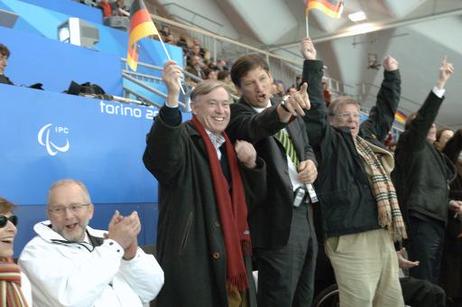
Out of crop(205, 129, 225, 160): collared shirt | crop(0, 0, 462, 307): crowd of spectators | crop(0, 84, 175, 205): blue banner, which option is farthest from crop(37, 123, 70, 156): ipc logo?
crop(205, 129, 225, 160): collared shirt

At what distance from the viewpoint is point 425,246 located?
3.59 meters

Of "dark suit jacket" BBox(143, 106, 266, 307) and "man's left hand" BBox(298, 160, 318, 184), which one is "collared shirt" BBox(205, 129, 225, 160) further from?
"man's left hand" BBox(298, 160, 318, 184)

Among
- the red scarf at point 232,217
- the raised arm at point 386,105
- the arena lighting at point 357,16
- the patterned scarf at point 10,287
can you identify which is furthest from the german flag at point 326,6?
the arena lighting at point 357,16

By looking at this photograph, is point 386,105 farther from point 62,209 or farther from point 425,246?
point 62,209

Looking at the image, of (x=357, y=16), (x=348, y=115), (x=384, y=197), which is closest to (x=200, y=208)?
(x=384, y=197)

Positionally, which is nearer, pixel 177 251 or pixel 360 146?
pixel 177 251

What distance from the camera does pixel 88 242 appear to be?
213 centimetres

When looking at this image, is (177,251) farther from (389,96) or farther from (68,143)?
(389,96)

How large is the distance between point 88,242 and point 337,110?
1710 millimetres

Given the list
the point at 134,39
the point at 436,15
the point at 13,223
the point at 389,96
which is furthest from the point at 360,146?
the point at 436,15

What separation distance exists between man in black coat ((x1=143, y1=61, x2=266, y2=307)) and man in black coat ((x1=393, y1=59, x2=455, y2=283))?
1590 millimetres

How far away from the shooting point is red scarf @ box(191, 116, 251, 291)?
2248 mm

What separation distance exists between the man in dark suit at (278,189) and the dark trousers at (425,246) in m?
1.21

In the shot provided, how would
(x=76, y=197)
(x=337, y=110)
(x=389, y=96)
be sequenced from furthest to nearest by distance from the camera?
1. (x=389, y=96)
2. (x=337, y=110)
3. (x=76, y=197)
